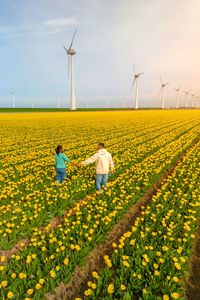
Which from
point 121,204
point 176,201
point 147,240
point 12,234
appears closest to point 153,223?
point 147,240

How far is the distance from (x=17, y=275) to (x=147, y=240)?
10.2ft

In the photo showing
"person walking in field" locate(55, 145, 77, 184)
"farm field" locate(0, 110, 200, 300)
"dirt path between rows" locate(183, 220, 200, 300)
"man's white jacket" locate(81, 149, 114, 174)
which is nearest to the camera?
"farm field" locate(0, 110, 200, 300)

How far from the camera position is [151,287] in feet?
10.3

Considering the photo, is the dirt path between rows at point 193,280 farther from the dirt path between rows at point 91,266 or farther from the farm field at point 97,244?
the dirt path between rows at point 91,266

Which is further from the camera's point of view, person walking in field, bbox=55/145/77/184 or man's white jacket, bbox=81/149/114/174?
person walking in field, bbox=55/145/77/184

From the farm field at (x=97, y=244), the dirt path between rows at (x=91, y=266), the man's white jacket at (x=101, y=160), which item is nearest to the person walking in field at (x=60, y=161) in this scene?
the farm field at (x=97, y=244)

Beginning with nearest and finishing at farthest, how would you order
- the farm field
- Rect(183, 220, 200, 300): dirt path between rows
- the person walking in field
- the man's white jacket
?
the farm field → Rect(183, 220, 200, 300): dirt path between rows → the man's white jacket → the person walking in field

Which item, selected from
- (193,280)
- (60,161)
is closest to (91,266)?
(193,280)

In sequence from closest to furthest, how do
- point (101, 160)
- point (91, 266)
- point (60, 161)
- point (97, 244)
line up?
point (91, 266) < point (97, 244) < point (101, 160) < point (60, 161)

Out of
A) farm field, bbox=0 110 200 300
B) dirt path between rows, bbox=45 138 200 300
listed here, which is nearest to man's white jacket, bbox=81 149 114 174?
farm field, bbox=0 110 200 300

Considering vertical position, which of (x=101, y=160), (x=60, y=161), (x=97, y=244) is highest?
(x=101, y=160)

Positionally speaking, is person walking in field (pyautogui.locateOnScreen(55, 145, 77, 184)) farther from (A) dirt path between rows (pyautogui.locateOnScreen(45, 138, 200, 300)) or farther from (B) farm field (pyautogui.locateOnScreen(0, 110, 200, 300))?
(A) dirt path between rows (pyautogui.locateOnScreen(45, 138, 200, 300))

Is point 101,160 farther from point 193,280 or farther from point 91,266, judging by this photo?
point 193,280

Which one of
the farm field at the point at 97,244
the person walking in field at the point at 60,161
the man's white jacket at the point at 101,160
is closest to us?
the farm field at the point at 97,244
